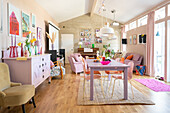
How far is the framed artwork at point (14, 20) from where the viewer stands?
10.8 ft

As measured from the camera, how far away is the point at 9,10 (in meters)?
3.25

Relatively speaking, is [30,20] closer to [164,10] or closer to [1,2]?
[1,2]

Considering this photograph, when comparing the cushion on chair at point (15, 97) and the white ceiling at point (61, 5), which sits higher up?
the white ceiling at point (61, 5)

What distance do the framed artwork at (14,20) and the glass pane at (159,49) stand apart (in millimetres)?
5497

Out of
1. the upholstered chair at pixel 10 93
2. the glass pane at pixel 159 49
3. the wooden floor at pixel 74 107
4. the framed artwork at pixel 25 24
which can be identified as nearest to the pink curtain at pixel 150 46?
the glass pane at pixel 159 49

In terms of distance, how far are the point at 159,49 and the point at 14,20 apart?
235 inches

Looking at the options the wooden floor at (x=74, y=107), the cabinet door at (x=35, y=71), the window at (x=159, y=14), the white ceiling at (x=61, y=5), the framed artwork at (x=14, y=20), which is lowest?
the wooden floor at (x=74, y=107)

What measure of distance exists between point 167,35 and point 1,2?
537 cm

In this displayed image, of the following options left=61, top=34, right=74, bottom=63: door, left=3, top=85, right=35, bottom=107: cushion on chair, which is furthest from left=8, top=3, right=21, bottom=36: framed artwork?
left=61, top=34, right=74, bottom=63: door

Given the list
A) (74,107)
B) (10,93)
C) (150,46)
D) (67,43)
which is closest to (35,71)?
(10,93)

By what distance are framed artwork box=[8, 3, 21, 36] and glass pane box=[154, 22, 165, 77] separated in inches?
216

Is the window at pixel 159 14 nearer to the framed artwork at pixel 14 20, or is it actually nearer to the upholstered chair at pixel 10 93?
the framed artwork at pixel 14 20

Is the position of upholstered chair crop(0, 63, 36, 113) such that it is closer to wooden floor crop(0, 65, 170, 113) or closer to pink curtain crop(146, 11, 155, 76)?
wooden floor crop(0, 65, 170, 113)

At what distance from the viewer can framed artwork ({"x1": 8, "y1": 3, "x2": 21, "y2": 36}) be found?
3.30 meters
